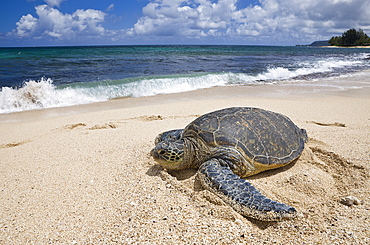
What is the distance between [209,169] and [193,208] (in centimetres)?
52

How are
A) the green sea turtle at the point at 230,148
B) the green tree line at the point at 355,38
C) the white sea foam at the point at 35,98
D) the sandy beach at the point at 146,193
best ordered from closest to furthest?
the sandy beach at the point at 146,193
the green sea turtle at the point at 230,148
the white sea foam at the point at 35,98
the green tree line at the point at 355,38

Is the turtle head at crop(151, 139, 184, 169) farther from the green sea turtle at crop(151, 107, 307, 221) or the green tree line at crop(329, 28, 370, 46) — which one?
the green tree line at crop(329, 28, 370, 46)

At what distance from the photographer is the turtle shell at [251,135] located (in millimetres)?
2873

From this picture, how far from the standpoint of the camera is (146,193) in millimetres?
2555

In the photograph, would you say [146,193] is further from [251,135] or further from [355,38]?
[355,38]

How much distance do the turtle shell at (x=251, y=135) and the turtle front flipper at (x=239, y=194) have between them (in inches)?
11.9

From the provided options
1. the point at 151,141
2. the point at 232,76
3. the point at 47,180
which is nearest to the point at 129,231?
the point at 47,180

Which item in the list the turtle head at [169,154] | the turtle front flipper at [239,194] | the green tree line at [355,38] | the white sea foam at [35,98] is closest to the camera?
the turtle front flipper at [239,194]

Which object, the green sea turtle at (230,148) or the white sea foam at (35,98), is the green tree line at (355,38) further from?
the green sea turtle at (230,148)

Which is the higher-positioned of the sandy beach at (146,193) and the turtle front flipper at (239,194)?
the turtle front flipper at (239,194)

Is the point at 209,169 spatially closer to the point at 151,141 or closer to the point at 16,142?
the point at 151,141

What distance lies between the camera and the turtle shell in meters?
2.87

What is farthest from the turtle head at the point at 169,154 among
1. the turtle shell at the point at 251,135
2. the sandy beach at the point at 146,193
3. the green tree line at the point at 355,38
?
the green tree line at the point at 355,38

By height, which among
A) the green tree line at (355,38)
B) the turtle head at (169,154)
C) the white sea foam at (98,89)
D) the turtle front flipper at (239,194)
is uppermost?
the green tree line at (355,38)
